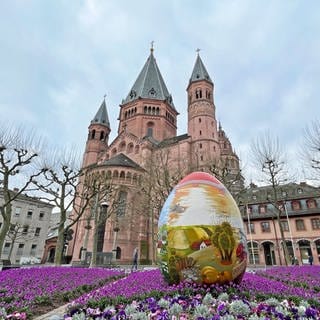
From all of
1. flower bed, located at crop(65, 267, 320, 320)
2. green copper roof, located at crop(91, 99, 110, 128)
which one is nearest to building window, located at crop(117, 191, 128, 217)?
flower bed, located at crop(65, 267, 320, 320)

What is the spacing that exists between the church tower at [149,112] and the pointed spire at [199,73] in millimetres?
9831

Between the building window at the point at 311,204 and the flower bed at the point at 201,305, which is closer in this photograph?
the flower bed at the point at 201,305

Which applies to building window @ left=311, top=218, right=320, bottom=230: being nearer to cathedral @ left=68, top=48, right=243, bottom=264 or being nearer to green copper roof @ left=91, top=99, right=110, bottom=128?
cathedral @ left=68, top=48, right=243, bottom=264

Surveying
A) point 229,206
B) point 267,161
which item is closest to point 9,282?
point 229,206

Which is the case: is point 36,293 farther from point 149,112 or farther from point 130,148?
point 149,112

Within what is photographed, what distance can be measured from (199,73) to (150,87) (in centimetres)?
1605

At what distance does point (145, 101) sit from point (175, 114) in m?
10.0

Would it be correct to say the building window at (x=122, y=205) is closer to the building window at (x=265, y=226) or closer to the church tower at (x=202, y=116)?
the church tower at (x=202, y=116)

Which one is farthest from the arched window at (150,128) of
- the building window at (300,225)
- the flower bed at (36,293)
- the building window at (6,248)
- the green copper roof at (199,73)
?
the flower bed at (36,293)

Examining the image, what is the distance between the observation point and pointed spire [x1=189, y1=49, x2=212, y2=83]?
2116 inches

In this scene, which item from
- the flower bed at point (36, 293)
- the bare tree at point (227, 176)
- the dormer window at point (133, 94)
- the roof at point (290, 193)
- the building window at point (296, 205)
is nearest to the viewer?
the flower bed at point (36, 293)

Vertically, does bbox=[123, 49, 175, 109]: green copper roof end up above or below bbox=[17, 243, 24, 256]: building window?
above

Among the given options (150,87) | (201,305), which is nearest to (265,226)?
(201,305)

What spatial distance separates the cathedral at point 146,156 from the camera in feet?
102
